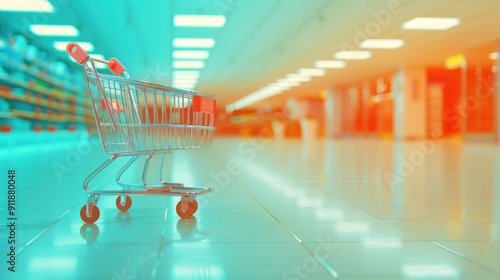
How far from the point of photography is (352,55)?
17.0m

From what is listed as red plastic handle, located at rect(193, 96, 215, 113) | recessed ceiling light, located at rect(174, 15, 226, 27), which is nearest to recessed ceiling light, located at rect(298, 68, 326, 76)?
recessed ceiling light, located at rect(174, 15, 226, 27)

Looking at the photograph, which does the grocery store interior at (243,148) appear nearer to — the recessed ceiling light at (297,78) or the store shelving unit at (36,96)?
the store shelving unit at (36,96)

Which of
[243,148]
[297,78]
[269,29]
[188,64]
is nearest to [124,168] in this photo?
[243,148]

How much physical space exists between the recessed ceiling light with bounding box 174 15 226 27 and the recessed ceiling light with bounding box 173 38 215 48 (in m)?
1.79

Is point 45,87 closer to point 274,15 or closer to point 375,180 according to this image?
point 274,15

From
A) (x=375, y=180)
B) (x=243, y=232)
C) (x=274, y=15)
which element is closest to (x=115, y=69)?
(x=243, y=232)

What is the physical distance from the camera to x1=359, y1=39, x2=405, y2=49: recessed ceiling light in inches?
561

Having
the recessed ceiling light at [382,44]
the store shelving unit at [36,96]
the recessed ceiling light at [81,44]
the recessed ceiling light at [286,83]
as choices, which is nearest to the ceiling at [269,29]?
the recessed ceiling light at [81,44]

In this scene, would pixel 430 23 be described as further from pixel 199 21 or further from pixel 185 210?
pixel 185 210

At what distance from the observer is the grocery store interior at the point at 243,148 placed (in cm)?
170

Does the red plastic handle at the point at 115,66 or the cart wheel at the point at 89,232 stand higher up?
the red plastic handle at the point at 115,66

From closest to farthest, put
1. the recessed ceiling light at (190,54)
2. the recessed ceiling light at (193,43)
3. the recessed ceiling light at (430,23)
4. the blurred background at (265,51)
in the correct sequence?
1. the blurred background at (265,51)
2. the recessed ceiling light at (430,23)
3. the recessed ceiling light at (193,43)
4. the recessed ceiling light at (190,54)

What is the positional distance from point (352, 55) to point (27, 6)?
10.5 meters

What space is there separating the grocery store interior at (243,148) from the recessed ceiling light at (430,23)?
7 centimetres
